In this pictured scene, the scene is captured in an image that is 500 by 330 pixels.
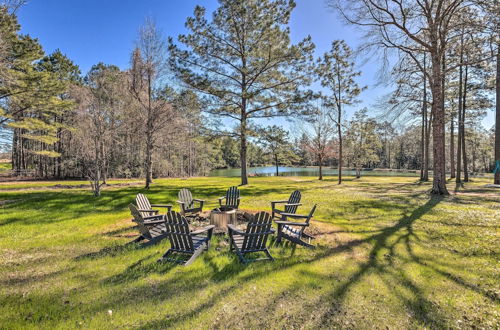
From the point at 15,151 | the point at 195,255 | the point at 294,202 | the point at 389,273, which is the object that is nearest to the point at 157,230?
the point at 195,255

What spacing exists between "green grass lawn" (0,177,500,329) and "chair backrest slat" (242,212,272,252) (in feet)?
1.52

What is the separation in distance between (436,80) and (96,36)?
18.6m

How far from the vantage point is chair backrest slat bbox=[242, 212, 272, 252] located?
4426 millimetres

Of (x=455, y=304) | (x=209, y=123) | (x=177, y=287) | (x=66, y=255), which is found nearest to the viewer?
(x=455, y=304)

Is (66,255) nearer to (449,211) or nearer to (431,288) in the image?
(431,288)

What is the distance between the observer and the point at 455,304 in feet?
10.5

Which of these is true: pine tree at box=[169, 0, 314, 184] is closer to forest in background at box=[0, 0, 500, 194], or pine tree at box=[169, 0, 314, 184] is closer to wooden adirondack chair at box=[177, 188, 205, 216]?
forest in background at box=[0, 0, 500, 194]

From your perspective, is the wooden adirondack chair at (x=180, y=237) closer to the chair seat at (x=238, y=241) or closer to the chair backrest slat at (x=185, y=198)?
the chair seat at (x=238, y=241)

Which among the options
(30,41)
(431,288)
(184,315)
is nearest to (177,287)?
(184,315)

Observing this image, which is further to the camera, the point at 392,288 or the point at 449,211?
the point at 449,211

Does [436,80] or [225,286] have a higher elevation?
[436,80]

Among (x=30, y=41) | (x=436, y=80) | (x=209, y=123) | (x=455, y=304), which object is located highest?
(x=30, y=41)

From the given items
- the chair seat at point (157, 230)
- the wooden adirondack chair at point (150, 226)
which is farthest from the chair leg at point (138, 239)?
the chair seat at point (157, 230)

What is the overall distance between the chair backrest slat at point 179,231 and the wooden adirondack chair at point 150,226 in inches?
25.3
